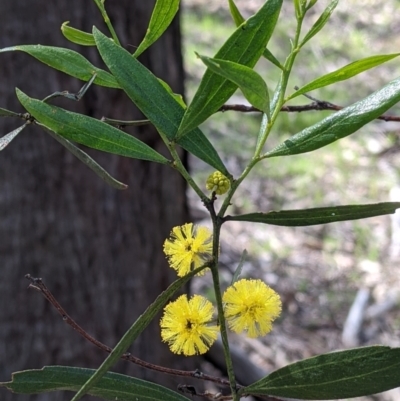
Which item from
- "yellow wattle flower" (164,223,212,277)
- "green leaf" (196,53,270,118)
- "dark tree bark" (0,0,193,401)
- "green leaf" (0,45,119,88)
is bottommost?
"yellow wattle flower" (164,223,212,277)

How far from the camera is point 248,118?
3129 millimetres

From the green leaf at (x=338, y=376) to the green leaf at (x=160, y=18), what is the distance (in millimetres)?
204

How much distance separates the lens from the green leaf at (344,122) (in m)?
0.30

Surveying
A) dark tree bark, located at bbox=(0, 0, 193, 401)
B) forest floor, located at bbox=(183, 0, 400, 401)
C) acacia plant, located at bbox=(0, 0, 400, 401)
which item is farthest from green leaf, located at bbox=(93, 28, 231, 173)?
forest floor, located at bbox=(183, 0, 400, 401)

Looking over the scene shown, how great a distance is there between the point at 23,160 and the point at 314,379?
103 cm

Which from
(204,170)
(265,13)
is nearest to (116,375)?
(265,13)

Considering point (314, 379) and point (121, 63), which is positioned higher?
point (121, 63)

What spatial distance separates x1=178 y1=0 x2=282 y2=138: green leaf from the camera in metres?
0.30

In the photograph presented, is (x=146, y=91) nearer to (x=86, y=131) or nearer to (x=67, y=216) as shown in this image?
(x=86, y=131)

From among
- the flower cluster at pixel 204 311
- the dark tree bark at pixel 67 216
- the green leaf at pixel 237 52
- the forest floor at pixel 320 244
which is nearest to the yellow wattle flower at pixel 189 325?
the flower cluster at pixel 204 311

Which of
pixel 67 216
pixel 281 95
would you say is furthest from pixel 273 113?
pixel 67 216

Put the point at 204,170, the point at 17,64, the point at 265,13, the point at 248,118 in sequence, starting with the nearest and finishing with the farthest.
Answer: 1. the point at 265,13
2. the point at 17,64
3. the point at 204,170
4. the point at 248,118

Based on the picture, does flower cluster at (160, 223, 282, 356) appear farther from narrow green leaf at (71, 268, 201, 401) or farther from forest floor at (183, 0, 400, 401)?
forest floor at (183, 0, 400, 401)

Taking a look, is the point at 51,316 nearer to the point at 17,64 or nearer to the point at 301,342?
the point at 17,64
